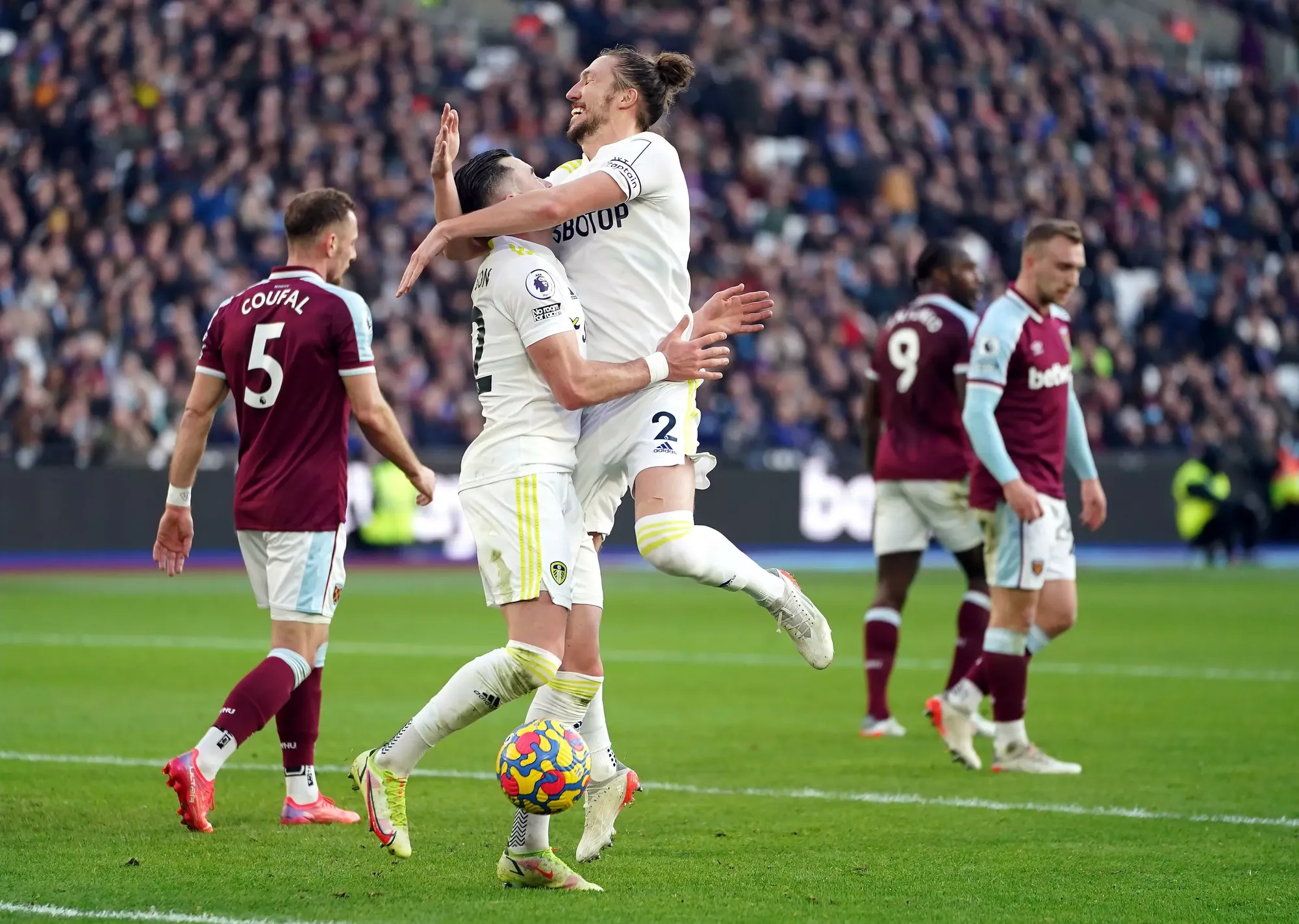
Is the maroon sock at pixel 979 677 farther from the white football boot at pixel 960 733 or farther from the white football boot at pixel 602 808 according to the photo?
the white football boot at pixel 602 808

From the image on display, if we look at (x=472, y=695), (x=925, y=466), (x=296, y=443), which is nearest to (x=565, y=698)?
(x=472, y=695)

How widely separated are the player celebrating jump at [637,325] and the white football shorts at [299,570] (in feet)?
3.81

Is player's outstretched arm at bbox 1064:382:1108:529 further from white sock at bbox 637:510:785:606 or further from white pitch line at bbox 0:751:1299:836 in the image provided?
white sock at bbox 637:510:785:606

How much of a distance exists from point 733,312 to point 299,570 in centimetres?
186

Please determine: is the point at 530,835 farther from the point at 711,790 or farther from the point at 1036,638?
the point at 1036,638

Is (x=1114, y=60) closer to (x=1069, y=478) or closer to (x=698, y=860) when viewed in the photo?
(x=1069, y=478)

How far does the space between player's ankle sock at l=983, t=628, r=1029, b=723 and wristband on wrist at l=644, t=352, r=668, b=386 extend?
3.18m

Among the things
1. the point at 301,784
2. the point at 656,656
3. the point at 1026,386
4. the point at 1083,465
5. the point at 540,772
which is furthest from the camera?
the point at 656,656

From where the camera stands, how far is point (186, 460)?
271 inches

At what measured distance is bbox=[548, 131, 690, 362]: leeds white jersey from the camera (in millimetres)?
5961

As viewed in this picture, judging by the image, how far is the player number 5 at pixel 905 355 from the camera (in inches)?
392

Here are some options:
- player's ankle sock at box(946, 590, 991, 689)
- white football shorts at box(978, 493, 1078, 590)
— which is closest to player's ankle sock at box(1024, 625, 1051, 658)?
white football shorts at box(978, 493, 1078, 590)

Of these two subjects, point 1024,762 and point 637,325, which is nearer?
point 637,325

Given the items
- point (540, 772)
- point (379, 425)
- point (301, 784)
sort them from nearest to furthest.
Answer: point (540, 772), point (379, 425), point (301, 784)
